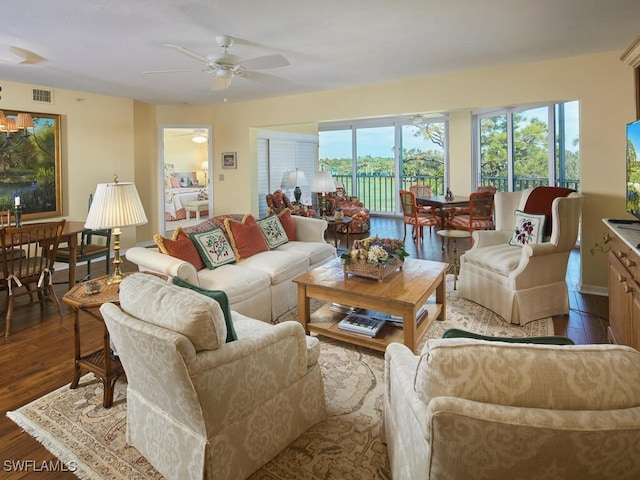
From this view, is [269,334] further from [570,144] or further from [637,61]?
[570,144]

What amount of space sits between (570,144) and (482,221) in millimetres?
1907

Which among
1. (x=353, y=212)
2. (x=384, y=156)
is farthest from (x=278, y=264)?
(x=384, y=156)

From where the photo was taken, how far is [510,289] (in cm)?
342

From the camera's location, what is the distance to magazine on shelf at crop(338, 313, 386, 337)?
282 cm

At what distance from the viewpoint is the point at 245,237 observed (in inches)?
158

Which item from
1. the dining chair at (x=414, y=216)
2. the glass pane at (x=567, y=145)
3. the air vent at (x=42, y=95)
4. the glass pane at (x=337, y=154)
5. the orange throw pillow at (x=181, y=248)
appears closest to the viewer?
the orange throw pillow at (x=181, y=248)

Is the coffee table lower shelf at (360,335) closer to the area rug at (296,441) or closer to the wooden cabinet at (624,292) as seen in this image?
the area rug at (296,441)

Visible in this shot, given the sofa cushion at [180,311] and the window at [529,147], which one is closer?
the sofa cushion at [180,311]

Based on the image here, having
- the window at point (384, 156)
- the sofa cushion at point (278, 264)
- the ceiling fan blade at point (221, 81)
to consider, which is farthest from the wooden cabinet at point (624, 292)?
the window at point (384, 156)

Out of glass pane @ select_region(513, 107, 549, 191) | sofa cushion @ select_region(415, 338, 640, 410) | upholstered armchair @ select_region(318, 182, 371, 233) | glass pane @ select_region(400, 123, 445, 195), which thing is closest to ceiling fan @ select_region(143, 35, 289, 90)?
sofa cushion @ select_region(415, 338, 640, 410)

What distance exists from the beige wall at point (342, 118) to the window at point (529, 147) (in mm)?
458

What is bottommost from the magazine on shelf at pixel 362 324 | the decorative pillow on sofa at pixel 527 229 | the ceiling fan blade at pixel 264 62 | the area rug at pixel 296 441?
the area rug at pixel 296 441

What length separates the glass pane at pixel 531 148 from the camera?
696 cm

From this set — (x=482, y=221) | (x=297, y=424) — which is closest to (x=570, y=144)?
(x=482, y=221)
